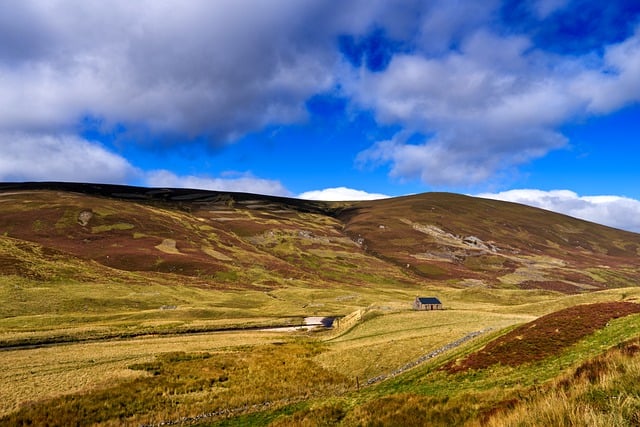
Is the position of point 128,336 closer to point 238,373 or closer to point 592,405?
point 238,373

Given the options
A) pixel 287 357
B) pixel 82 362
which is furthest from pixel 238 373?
pixel 82 362

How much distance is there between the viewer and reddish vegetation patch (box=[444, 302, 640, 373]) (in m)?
29.3

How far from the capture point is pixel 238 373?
43.4 meters

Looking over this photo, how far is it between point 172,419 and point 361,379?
17.5m

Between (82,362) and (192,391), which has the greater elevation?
(192,391)

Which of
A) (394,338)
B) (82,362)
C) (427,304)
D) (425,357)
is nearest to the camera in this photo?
(425,357)

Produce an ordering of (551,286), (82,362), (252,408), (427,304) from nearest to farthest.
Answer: (252,408) → (82,362) → (427,304) → (551,286)

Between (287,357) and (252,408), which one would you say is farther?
(287,357)

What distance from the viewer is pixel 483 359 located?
1202 inches

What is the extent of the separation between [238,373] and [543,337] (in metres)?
30.0

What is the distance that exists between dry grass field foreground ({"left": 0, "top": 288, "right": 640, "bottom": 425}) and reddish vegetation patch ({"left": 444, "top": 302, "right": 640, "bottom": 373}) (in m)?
2.22

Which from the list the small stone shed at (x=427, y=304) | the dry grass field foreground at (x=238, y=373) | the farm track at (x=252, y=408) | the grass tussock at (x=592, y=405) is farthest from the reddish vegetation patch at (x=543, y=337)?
the small stone shed at (x=427, y=304)

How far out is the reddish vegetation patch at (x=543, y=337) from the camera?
96.1 feet

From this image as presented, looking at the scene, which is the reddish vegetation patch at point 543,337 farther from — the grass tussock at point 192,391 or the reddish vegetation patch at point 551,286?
the reddish vegetation patch at point 551,286
